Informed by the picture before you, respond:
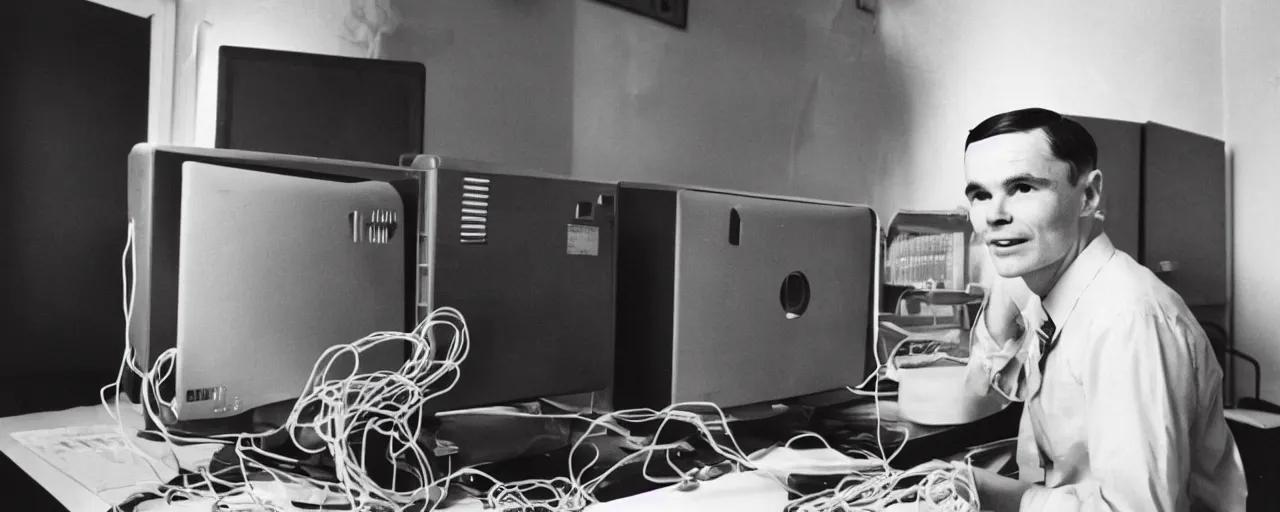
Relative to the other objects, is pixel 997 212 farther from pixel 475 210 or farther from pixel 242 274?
pixel 242 274

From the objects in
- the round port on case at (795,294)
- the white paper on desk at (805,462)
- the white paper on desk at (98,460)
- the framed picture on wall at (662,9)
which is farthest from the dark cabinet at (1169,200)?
the white paper on desk at (98,460)

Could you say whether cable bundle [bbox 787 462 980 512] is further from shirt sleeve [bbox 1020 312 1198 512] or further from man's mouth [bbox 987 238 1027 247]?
man's mouth [bbox 987 238 1027 247]

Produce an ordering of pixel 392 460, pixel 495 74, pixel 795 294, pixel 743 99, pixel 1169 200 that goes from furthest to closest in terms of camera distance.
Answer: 1. pixel 743 99
2. pixel 495 74
3. pixel 1169 200
4. pixel 795 294
5. pixel 392 460

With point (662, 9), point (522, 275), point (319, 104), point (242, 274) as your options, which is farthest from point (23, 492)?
point (662, 9)

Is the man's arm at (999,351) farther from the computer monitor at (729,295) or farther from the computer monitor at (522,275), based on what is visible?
the computer monitor at (522,275)

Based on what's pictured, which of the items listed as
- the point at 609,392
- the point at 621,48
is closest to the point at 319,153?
the point at 609,392

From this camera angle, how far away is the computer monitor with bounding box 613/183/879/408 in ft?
3.18

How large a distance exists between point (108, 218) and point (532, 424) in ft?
2.85

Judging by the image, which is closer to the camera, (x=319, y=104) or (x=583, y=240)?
(x=583, y=240)

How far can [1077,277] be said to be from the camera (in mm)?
792

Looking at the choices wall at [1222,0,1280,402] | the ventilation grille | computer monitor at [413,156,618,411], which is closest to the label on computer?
computer monitor at [413,156,618,411]

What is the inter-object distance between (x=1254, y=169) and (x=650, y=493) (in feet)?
5.41

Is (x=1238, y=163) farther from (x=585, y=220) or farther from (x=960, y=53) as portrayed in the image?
(x=585, y=220)

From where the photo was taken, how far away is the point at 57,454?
33.9 inches
